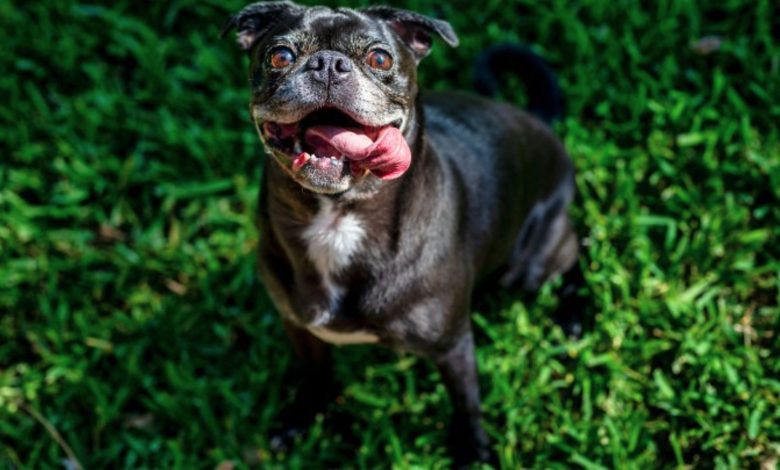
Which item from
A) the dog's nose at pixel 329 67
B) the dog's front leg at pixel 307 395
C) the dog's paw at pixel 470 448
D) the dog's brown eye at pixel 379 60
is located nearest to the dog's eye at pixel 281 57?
the dog's nose at pixel 329 67

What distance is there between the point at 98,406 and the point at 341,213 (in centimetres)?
173

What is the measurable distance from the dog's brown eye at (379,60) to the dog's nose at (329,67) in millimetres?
132

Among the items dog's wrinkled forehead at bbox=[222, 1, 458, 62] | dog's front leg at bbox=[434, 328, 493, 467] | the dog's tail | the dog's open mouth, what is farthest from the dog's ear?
the dog's tail

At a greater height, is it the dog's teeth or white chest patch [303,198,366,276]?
the dog's teeth

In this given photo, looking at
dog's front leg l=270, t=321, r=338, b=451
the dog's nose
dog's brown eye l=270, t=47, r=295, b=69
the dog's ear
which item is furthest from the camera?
dog's front leg l=270, t=321, r=338, b=451

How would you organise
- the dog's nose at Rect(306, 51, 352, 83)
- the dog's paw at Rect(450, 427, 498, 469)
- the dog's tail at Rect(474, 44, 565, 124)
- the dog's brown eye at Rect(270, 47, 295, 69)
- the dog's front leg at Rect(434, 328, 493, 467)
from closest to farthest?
1. the dog's nose at Rect(306, 51, 352, 83)
2. the dog's brown eye at Rect(270, 47, 295, 69)
3. the dog's front leg at Rect(434, 328, 493, 467)
4. the dog's paw at Rect(450, 427, 498, 469)
5. the dog's tail at Rect(474, 44, 565, 124)

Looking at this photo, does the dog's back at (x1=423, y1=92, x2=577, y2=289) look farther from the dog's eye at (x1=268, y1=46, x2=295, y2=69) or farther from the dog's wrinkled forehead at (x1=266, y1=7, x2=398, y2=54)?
the dog's eye at (x1=268, y1=46, x2=295, y2=69)

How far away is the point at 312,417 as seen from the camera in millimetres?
4008

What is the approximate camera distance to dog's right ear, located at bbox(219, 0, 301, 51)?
303 centimetres

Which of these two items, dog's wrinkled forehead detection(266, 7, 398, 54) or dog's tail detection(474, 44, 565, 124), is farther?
dog's tail detection(474, 44, 565, 124)

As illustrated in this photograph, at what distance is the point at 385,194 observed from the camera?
2988 mm

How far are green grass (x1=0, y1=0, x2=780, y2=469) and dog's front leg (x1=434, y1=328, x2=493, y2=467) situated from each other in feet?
0.35

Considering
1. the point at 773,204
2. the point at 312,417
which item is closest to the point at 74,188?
the point at 312,417

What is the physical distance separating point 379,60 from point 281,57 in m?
0.30
